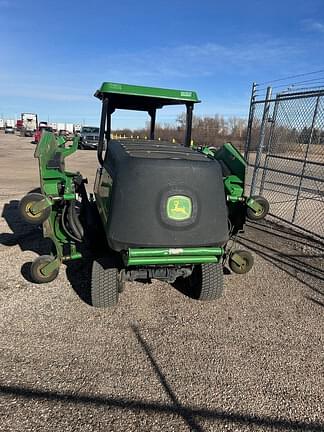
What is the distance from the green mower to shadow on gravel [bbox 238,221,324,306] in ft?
3.54

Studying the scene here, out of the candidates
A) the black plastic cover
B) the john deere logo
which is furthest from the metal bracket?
the john deere logo

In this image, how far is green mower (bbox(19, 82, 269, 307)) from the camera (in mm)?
2865

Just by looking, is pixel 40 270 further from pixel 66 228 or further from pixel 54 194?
pixel 54 194

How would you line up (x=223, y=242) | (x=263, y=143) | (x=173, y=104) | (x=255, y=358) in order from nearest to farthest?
(x=255, y=358), (x=223, y=242), (x=173, y=104), (x=263, y=143)

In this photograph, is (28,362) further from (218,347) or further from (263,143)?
(263,143)

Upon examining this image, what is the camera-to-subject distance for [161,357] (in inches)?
110

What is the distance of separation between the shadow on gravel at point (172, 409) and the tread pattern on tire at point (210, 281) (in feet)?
4.28

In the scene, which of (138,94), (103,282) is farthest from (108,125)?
(103,282)

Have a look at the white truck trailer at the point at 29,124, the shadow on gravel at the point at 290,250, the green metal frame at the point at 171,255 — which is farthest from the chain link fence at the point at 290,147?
the white truck trailer at the point at 29,124

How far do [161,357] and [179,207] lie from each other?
50.0 inches

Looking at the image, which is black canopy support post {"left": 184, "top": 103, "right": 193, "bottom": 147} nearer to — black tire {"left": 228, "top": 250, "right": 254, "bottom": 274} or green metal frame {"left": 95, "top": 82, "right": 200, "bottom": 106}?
green metal frame {"left": 95, "top": 82, "right": 200, "bottom": 106}

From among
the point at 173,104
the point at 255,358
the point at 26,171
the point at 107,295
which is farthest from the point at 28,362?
the point at 26,171

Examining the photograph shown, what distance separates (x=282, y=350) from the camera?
2973 millimetres

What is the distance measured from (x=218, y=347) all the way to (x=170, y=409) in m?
0.82
